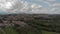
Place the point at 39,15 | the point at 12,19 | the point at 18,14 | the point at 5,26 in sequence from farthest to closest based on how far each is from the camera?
1. the point at 39,15
2. the point at 18,14
3. the point at 12,19
4. the point at 5,26

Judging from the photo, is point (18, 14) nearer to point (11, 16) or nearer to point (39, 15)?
point (11, 16)

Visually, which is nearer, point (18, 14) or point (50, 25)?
point (18, 14)

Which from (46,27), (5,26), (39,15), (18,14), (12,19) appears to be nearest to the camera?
(5,26)

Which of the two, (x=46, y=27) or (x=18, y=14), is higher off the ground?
(x=18, y=14)

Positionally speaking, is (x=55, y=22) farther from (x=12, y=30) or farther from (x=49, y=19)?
(x=12, y=30)

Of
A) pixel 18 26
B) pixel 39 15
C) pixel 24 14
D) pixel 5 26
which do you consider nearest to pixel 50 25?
pixel 39 15

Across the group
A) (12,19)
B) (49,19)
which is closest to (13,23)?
(12,19)

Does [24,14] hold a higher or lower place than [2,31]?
higher

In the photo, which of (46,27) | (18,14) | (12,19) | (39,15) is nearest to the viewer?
(12,19)

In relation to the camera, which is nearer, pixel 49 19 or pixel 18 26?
pixel 18 26
